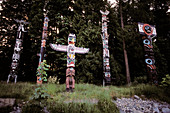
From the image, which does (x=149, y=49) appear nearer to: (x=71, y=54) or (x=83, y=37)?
(x=71, y=54)

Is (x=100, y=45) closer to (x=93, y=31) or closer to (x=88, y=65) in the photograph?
(x=93, y=31)

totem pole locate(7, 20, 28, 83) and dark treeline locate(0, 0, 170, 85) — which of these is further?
dark treeline locate(0, 0, 170, 85)

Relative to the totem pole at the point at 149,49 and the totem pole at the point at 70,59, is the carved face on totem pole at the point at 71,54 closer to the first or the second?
the totem pole at the point at 70,59

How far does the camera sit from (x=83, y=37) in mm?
9688

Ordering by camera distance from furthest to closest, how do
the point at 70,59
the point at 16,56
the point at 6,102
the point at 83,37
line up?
the point at 83,37 < the point at 16,56 < the point at 70,59 < the point at 6,102

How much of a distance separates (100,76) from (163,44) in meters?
7.04

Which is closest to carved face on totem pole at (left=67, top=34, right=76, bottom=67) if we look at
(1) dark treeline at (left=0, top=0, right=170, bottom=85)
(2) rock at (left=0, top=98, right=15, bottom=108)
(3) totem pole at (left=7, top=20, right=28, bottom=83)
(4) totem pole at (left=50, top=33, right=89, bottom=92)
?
(4) totem pole at (left=50, top=33, right=89, bottom=92)

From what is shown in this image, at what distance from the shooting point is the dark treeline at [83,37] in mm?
9414

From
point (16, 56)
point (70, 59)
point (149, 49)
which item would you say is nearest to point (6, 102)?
point (70, 59)

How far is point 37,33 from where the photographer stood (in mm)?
9953

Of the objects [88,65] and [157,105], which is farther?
[88,65]

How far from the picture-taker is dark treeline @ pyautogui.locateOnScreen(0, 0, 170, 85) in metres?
9.41

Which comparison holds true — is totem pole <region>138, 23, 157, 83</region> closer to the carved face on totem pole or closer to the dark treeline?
the dark treeline

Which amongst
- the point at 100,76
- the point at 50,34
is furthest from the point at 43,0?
the point at 100,76
